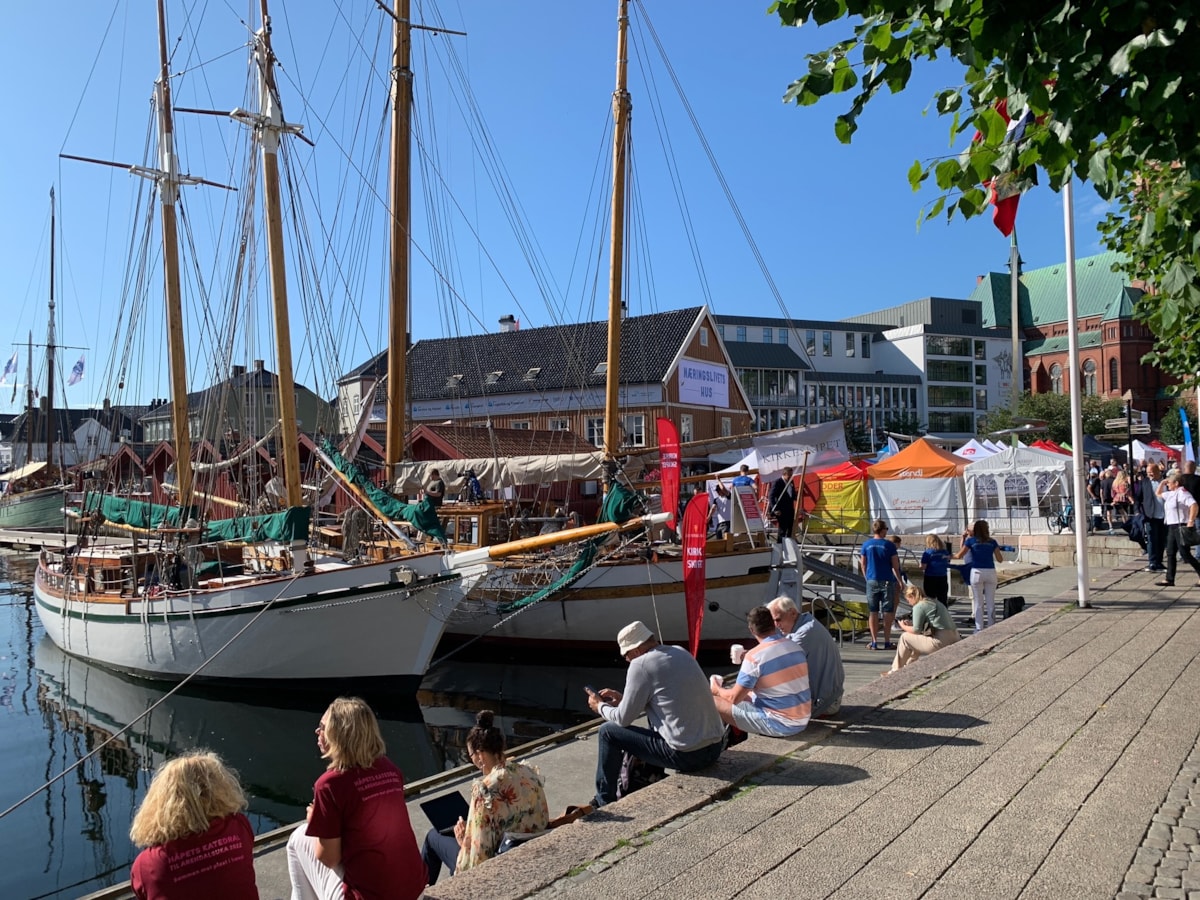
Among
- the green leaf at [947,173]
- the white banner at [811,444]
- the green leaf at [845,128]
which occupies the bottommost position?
the white banner at [811,444]

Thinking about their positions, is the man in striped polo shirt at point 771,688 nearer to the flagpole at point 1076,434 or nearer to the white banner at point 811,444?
the flagpole at point 1076,434

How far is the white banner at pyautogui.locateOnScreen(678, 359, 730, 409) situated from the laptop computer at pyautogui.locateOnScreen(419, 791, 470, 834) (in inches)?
1643

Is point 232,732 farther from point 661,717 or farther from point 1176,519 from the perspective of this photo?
point 1176,519

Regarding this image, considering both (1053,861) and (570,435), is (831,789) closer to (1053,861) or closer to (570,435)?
(1053,861)

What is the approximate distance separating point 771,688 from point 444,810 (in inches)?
97.4

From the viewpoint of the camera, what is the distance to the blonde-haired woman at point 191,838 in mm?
3939

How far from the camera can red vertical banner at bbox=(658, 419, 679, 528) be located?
50.8 feet

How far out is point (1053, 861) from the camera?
4746mm

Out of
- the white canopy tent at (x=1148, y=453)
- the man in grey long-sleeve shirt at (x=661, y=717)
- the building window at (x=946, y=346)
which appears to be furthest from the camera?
the building window at (x=946, y=346)

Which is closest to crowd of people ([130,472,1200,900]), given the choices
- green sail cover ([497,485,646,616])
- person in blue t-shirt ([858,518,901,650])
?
person in blue t-shirt ([858,518,901,650])

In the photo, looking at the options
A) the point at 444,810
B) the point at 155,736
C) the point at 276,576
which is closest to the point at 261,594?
the point at 276,576

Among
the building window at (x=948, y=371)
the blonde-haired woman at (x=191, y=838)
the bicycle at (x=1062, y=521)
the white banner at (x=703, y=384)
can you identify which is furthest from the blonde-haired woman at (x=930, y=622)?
the building window at (x=948, y=371)

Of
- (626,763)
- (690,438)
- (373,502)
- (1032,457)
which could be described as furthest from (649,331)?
(626,763)

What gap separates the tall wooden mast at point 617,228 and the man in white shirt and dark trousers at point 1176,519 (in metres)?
10.9
